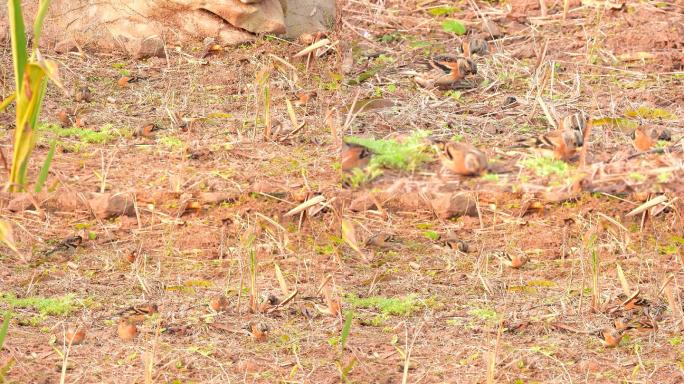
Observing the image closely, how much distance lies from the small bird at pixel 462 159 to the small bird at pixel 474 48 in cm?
152

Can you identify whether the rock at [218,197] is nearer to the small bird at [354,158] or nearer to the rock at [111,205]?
the rock at [111,205]

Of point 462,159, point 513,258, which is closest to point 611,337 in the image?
point 513,258

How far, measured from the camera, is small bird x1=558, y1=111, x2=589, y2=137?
3.73 m

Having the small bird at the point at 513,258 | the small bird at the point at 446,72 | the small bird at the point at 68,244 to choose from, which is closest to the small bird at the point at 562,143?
the small bird at the point at 513,258

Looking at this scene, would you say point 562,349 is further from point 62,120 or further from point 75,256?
point 62,120

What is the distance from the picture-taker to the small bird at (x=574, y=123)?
147 inches

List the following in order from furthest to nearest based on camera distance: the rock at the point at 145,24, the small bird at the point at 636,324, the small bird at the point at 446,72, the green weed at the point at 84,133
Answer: the rock at the point at 145,24 → the small bird at the point at 446,72 → the green weed at the point at 84,133 → the small bird at the point at 636,324

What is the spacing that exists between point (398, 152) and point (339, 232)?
14.3 inches

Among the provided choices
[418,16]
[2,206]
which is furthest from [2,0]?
[418,16]

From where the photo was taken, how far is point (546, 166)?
3.51 m

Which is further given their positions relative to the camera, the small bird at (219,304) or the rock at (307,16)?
the rock at (307,16)

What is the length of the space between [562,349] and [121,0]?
3.37 m

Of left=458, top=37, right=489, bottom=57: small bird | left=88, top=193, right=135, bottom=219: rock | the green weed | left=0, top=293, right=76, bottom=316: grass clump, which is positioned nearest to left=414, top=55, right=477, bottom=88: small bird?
left=458, top=37, right=489, bottom=57: small bird

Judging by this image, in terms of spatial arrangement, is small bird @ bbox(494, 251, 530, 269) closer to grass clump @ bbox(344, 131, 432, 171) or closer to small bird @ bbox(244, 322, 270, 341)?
grass clump @ bbox(344, 131, 432, 171)
